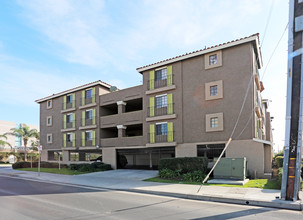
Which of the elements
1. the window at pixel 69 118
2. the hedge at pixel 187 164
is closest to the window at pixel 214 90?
the hedge at pixel 187 164

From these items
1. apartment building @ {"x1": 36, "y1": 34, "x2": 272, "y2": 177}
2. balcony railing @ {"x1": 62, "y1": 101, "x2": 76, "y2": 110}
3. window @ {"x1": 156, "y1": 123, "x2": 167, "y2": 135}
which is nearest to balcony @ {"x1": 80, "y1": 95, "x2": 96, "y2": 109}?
apartment building @ {"x1": 36, "y1": 34, "x2": 272, "y2": 177}

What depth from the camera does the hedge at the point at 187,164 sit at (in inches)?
693

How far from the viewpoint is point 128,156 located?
3319 cm

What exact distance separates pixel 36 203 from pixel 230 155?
47.8ft

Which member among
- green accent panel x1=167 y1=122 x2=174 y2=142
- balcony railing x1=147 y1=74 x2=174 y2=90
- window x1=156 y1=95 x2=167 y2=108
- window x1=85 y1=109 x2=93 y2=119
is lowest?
green accent panel x1=167 y1=122 x2=174 y2=142

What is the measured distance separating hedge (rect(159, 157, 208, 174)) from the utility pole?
7997mm

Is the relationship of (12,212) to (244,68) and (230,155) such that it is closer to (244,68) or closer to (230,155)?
(230,155)

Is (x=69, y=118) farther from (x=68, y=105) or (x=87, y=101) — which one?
(x=87, y=101)

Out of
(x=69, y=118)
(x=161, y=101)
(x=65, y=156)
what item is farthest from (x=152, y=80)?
(x=65, y=156)

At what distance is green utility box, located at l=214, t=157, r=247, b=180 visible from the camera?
15.2 metres

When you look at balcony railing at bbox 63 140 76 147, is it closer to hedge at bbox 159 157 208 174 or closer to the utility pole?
hedge at bbox 159 157 208 174

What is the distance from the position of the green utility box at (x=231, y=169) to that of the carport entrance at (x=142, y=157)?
7961 millimetres

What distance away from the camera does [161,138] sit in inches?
918

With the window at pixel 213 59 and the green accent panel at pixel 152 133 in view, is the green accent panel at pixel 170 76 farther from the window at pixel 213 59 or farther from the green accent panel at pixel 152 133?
the green accent panel at pixel 152 133
